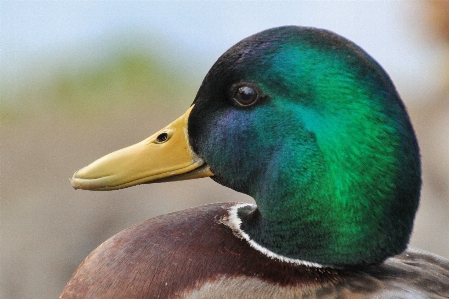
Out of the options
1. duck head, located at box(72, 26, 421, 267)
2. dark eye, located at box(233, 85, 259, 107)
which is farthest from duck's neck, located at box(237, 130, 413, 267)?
dark eye, located at box(233, 85, 259, 107)

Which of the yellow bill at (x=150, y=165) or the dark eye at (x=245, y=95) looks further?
the yellow bill at (x=150, y=165)

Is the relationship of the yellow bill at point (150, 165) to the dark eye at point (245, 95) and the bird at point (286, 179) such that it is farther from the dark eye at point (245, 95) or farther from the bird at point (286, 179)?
the dark eye at point (245, 95)

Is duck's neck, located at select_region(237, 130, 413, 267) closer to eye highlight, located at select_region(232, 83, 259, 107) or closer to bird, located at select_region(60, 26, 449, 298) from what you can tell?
bird, located at select_region(60, 26, 449, 298)

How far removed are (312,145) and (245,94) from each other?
0.20 meters

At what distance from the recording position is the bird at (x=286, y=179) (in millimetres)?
1536

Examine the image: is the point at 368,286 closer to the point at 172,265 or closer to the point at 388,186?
the point at 388,186

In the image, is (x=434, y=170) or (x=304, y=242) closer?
(x=304, y=242)

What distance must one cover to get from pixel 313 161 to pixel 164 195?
1.86m

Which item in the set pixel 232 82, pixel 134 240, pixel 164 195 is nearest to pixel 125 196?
pixel 164 195

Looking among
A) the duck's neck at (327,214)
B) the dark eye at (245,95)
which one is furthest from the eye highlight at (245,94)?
the duck's neck at (327,214)

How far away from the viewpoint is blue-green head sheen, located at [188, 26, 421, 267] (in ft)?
5.02

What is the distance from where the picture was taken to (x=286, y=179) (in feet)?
5.27

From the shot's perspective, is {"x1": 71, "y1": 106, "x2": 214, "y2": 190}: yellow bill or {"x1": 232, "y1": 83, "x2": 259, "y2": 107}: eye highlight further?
{"x1": 71, "y1": 106, "x2": 214, "y2": 190}: yellow bill

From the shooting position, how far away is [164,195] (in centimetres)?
336
